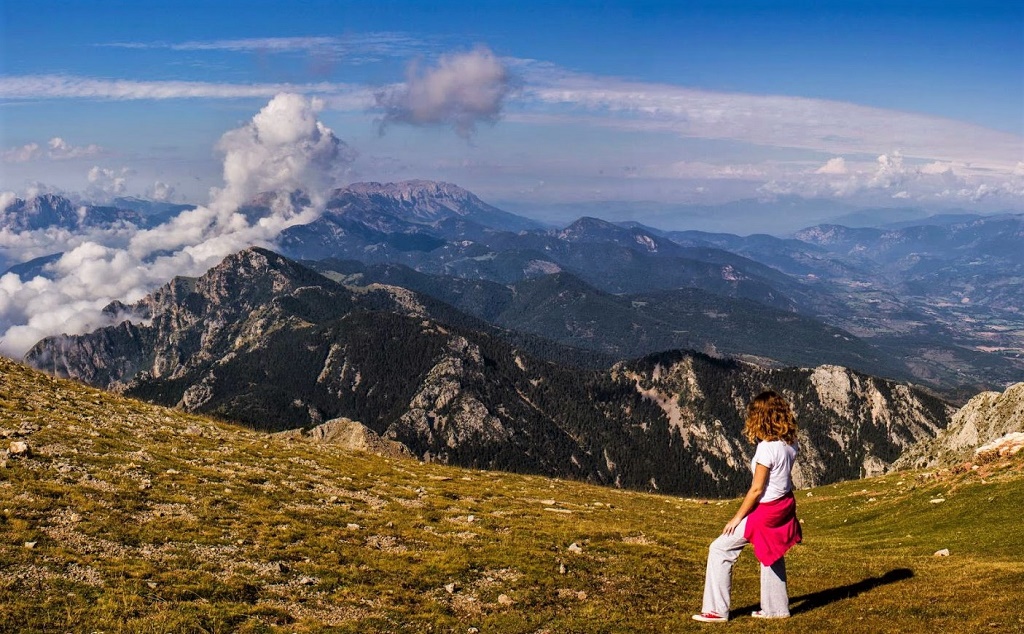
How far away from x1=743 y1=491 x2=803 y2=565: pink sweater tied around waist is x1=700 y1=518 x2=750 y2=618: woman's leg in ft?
1.16

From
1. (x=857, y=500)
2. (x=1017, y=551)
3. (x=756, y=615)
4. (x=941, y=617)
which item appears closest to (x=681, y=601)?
(x=756, y=615)

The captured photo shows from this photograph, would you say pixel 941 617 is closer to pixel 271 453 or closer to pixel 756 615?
pixel 756 615

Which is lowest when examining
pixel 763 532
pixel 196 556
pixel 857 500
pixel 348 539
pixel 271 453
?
pixel 857 500

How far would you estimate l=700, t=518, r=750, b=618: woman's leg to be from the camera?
17.4 m

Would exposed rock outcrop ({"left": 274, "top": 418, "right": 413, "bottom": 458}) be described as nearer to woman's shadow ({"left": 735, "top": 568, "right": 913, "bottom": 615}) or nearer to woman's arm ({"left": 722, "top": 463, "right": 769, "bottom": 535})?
woman's shadow ({"left": 735, "top": 568, "right": 913, "bottom": 615})

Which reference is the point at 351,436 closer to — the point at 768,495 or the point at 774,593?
A: the point at 774,593

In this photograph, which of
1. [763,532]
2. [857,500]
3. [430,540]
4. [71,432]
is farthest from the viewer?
[857,500]

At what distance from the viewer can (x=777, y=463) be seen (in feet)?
55.1

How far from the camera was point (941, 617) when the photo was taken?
697 inches

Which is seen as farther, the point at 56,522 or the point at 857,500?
the point at 857,500

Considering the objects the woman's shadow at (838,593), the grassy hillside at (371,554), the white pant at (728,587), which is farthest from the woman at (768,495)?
the woman's shadow at (838,593)

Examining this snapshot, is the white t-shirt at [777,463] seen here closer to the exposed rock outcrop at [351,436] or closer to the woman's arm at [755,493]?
the woman's arm at [755,493]

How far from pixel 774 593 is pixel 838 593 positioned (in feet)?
17.5

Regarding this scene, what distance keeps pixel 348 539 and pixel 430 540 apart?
4.02 m
